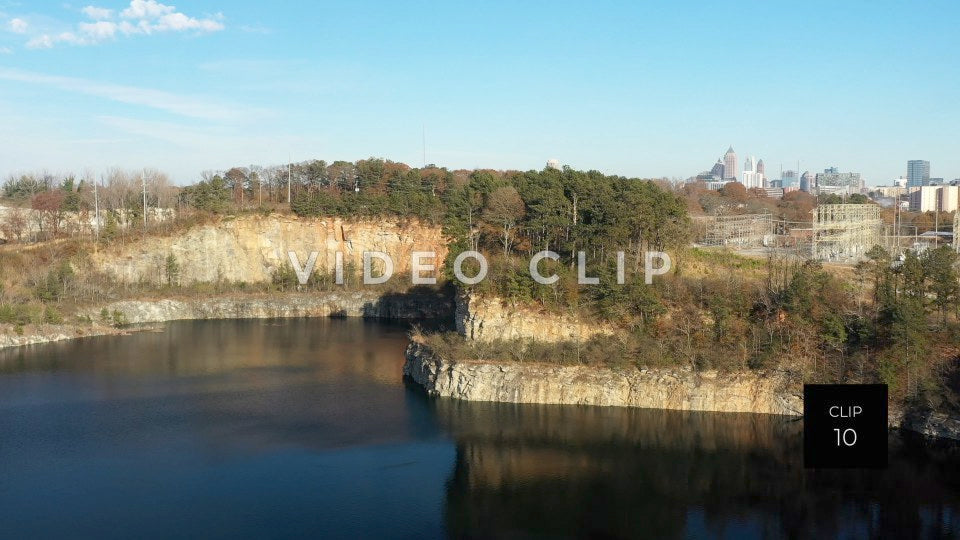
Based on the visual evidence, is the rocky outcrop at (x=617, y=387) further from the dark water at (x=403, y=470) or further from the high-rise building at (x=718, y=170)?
the high-rise building at (x=718, y=170)

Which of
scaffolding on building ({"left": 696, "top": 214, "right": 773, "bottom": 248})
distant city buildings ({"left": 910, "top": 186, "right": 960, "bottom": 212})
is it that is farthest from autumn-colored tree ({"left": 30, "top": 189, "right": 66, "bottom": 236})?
distant city buildings ({"left": 910, "top": 186, "right": 960, "bottom": 212})

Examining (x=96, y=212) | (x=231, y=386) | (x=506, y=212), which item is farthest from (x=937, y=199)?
(x=96, y=212)

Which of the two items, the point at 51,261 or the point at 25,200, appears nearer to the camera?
the point at 51,261

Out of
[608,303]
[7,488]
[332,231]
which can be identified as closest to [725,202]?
[332,231]

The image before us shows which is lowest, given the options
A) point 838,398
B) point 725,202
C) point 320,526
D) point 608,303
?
point 320,526

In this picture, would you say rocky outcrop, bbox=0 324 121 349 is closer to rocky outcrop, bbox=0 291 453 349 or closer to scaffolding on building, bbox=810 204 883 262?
rocky outcrop, bbox=0 291 453 349

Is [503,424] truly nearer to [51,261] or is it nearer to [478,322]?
[478,322]

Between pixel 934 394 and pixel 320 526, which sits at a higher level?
pixel 934 394
